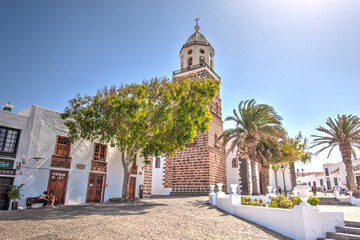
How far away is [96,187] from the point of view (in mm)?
15258

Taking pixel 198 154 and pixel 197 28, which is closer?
pixel 198 154

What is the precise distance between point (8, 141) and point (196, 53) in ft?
57.8

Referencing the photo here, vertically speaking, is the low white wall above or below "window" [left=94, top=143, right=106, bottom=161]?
below

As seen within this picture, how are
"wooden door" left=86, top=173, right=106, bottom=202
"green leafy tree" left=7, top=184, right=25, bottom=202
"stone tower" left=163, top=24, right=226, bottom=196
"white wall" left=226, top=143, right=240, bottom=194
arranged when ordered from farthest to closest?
"white wall" left=226, top=143, right=240, bottom=194
"stone tower" left=163, top=24, right=226, bottom=196
"wooden door" left=86, top=173, right=106, bottom=202
"green leafy tree" left=7, top=184, right=25, bottom=202

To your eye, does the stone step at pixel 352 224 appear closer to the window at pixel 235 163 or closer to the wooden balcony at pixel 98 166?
the wooden balcony at pixel 98 166

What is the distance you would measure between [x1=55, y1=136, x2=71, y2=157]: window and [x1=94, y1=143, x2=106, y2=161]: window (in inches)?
71.4

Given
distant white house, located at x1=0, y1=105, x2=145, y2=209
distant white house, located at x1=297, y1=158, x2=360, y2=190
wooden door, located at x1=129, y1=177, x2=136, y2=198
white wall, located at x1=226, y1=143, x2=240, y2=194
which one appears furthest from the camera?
distant white house, located at x1=297, y1=158, x2=360, y2=190

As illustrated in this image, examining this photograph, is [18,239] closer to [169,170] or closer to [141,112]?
[141,112]

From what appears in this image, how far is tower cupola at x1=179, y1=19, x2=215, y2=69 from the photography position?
24.1m

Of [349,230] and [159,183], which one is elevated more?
[159,183]

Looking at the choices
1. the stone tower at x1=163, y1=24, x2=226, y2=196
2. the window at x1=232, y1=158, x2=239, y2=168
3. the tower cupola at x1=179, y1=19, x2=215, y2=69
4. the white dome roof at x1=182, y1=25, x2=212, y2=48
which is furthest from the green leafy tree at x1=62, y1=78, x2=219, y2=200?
the window at x1=232, y1=158, x2=239, y2=168

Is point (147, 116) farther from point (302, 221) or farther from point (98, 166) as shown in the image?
point (302, 221)

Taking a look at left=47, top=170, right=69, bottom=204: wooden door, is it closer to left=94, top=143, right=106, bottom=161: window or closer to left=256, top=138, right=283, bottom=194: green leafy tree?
left=94, top=143, right=106, bottom=161: window

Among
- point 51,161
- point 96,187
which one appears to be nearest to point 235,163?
point 96,187
